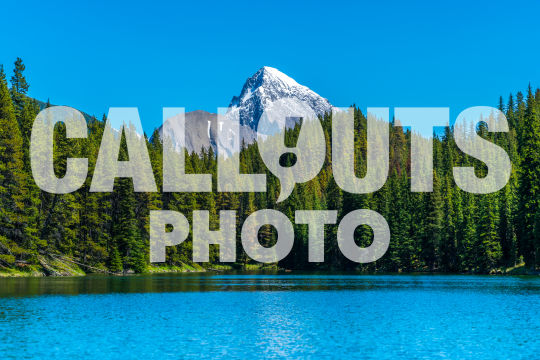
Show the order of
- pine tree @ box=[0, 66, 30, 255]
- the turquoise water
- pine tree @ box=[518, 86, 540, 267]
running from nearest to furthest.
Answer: the turquoise water, pine tree @ box=[0, 66, 30, 255], pine tree @ box=[518, 86, 540, 267]

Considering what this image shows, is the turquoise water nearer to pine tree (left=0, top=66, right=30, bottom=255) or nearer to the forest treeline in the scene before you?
pine tree (left=0, top=66, right=30, bottom=255)

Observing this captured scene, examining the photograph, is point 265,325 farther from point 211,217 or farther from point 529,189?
point 211,217

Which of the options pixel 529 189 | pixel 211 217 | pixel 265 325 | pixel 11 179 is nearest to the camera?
pixel 265 325

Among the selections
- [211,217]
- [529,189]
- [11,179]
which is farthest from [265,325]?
[211,217]

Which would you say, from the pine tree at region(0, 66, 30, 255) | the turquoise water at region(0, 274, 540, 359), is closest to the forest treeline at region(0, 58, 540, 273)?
the pine tree at region(0, 66, 30, 255)

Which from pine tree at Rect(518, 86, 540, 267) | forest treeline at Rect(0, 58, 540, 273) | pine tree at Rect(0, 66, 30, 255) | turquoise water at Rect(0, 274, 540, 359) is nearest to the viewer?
turquoise water at Rect(0, 274, 540, 359)

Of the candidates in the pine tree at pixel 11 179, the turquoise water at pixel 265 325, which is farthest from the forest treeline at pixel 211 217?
the turquoise water at pixel 265 325

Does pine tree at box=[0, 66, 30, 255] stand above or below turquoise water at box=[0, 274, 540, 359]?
above

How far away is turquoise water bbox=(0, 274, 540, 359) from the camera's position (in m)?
26.8

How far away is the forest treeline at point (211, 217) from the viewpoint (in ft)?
252

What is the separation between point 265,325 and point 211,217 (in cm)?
9965

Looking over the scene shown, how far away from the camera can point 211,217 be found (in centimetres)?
13438

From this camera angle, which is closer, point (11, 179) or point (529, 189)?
point (11, 179)

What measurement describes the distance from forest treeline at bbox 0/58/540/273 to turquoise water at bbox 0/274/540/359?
26.7m
